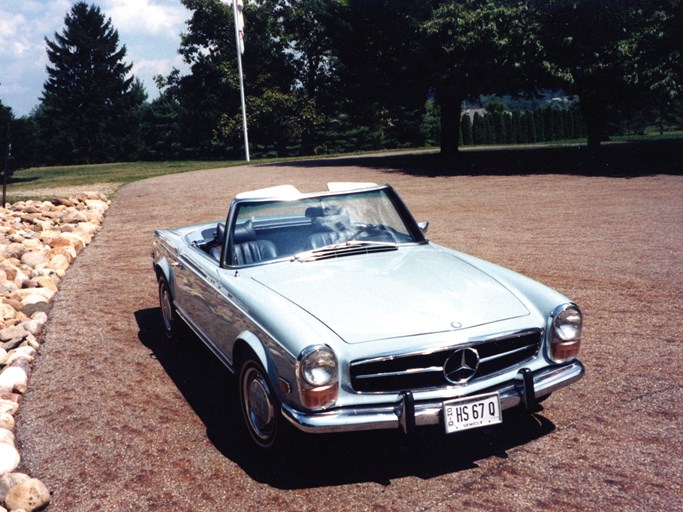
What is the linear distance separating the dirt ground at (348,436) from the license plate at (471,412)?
1.04ft

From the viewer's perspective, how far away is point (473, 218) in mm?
12797

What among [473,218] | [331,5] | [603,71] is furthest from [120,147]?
[473,218]

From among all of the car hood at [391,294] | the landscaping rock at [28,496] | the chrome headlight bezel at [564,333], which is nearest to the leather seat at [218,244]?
the car hood at [391,294]

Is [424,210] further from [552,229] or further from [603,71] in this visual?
[603,71]

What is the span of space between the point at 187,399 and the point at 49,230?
9.09m

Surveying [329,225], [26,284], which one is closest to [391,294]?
[329,225]

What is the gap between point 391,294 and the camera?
3.93 metres

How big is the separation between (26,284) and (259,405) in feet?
19.2

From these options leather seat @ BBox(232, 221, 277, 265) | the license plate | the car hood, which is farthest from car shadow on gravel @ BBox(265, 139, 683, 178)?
the license plate

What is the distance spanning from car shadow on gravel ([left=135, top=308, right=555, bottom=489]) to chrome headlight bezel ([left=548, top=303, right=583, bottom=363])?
0.51 meters

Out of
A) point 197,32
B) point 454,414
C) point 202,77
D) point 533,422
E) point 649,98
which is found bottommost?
point 533,422

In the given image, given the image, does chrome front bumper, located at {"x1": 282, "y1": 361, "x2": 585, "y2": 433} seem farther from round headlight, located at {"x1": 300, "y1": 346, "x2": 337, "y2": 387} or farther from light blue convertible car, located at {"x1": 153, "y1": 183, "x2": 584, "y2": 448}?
round headlight, located at {"x1": 300, "y1": 346, "x2": 337, "y2": 387}

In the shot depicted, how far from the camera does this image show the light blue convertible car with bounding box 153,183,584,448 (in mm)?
3463

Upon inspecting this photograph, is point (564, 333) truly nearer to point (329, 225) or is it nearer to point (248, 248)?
point (329, 225)
